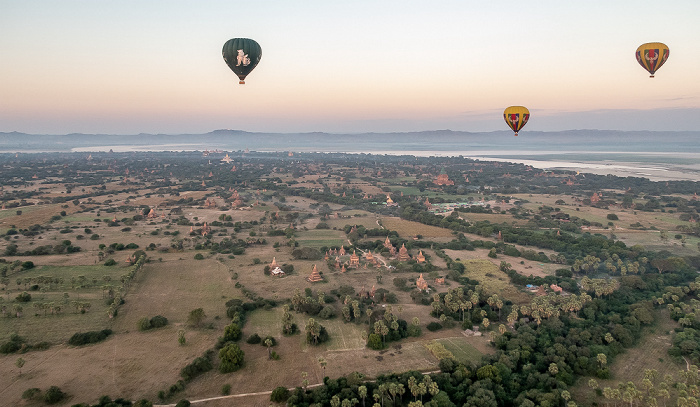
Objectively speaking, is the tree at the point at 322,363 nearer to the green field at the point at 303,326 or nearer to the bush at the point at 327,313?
the green field at the point at 303,326

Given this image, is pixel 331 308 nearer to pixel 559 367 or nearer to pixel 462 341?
pixel 462 341

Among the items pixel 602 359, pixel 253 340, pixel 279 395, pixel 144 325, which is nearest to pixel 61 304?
pixel 144 325

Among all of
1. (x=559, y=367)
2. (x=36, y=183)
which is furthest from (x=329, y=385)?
(x=36, y=183)

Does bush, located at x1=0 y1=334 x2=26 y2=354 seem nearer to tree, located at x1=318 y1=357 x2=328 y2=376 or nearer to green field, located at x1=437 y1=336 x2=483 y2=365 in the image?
tree, located at x1=318 y1=357 x2=328 y2=376

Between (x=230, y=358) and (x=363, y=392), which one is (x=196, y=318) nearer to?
(x=230, y=358)

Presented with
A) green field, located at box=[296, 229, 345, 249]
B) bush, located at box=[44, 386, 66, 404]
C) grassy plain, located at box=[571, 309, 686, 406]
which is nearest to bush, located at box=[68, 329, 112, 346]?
bush, located at box=[44, 386, 66, 404]
